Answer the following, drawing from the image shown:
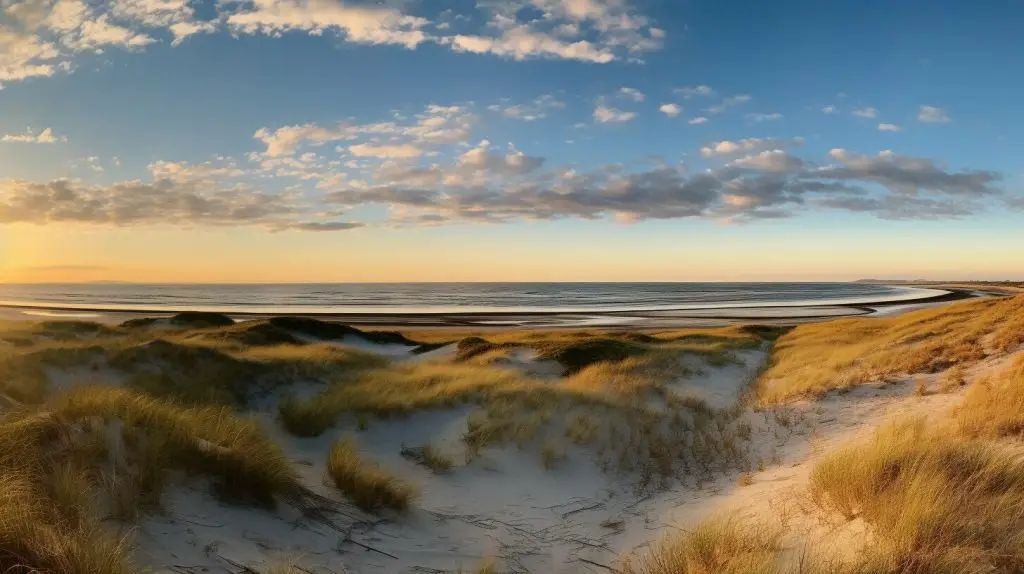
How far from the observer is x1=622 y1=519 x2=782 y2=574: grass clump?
4.52m

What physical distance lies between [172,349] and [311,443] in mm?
7907

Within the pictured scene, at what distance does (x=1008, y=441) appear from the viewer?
273 inches

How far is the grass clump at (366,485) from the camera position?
23.5 ft

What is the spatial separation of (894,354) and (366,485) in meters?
17.4

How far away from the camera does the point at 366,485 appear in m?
7.30

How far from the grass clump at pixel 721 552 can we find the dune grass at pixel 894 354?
948cm

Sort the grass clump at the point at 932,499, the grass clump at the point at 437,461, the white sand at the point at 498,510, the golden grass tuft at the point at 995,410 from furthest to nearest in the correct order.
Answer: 1. the grass clump at the point at 437,461
2. the golden grass tuft at the point at 995,410
3. the white sand at the point at 498,510
4. the grass clump at the point at 932,499

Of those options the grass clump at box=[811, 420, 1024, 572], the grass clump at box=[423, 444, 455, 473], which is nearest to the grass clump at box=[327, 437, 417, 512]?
the grass clump at box=[423, 444, 455, 473]

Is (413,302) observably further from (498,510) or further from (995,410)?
(995,410)

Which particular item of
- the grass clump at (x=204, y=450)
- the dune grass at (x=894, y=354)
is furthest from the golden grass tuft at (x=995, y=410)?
the grass clump at (x=204, y=450)

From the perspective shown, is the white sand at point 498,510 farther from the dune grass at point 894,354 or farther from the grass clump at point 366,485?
the dune grass at point 894,354

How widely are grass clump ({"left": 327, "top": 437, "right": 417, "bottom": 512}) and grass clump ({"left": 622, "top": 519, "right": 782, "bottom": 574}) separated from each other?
3.07m

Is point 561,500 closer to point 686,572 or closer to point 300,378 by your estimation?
point 686,572

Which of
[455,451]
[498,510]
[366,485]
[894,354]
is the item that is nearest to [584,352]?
[894,354]
